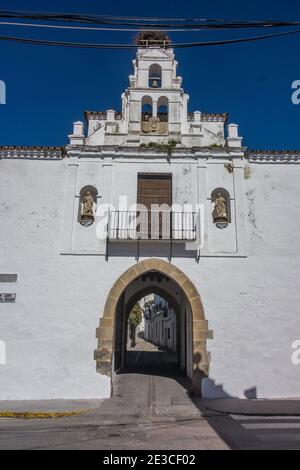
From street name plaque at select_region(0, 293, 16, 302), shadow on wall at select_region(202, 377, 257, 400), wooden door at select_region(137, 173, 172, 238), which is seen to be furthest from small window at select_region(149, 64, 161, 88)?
shadow on wall at select_region(202, 377, 257, 400)

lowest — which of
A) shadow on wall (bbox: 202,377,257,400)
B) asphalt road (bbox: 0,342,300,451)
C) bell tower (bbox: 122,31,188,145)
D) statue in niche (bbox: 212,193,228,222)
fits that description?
asphalt road (bbox: 0,342,300,451)

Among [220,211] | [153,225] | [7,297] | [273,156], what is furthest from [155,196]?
[7,297]

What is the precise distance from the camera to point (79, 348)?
Answer: 8727mm

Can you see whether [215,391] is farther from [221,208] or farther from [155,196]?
[155,196]

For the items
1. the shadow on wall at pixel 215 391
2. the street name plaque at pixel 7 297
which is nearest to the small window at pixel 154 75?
the street name plaque at pixel 7 297

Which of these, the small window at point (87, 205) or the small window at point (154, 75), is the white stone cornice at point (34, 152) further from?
the small window at point (154, 75)

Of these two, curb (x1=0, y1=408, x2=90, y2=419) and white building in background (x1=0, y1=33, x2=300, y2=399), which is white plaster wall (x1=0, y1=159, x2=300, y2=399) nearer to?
white building in background (x1=0, y1=33, x2=300, y2=399)

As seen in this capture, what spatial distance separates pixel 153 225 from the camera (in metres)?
9.64

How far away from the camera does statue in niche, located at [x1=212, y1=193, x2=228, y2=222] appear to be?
9.57m

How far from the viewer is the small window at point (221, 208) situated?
9.59 metres

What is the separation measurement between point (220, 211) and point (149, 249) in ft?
7.11

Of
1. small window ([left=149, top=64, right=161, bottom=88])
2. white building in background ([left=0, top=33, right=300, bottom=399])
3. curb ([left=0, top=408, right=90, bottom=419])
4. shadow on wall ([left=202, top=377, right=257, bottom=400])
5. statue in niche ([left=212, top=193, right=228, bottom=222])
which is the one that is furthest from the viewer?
small window ([left=149, top=64, right=161, bottom=88])

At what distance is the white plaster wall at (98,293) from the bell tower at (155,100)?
1.31m

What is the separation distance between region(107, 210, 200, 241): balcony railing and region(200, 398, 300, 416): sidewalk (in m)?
3.95
